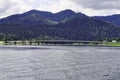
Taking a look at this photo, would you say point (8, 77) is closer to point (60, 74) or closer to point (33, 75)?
point (33, 75)

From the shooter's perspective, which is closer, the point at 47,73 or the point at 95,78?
the point at 95,78

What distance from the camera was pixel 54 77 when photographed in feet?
360

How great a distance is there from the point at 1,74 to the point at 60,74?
19.0 metres

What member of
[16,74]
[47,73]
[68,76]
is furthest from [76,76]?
[16,74]

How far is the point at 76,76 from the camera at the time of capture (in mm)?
112938

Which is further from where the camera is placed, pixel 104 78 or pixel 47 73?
pixel 47 73

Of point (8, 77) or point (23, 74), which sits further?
point (23, 74)

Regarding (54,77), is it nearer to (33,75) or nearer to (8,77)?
(33,75)

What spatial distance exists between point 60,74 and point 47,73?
4.83m

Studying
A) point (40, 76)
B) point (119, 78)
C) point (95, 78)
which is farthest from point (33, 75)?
point (119, 78)

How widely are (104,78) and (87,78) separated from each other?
524 centimetres

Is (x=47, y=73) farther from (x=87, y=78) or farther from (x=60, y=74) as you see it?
(x=87, y=78)

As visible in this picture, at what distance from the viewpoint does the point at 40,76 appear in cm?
11038

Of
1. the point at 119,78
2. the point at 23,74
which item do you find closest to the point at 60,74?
the point at 23,74
